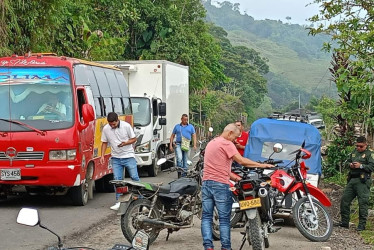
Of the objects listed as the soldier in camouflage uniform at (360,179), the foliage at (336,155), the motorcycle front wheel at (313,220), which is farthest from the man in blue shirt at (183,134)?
the motorcycle front wheel at (313,220)

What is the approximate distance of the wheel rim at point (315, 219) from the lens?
10336mm

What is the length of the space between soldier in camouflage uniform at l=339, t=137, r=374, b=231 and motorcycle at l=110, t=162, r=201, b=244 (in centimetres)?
361

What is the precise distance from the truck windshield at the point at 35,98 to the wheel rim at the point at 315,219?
16.0 ft

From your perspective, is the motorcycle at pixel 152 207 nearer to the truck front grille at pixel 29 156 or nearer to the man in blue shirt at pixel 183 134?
the truck front grille at pixel 29 156

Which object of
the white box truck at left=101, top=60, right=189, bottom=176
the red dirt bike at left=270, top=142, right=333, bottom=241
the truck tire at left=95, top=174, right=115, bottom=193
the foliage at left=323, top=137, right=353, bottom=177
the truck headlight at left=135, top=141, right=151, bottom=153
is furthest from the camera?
the foliage at left=323, top=137, right=353, bottom=177

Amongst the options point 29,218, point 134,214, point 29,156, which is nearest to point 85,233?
Answer: point 134,214

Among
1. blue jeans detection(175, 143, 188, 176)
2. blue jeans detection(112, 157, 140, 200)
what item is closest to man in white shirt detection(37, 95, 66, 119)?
blue jeans detection(112, 157, 140, 200)

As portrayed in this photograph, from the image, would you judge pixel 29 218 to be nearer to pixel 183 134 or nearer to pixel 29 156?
pixel 29 156

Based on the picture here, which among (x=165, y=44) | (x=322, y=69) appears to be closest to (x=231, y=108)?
(x=165, y=44)

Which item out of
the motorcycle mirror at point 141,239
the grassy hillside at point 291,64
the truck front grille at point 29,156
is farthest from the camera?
the grassy hillside at point 291,64

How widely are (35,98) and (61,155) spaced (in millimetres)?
1284

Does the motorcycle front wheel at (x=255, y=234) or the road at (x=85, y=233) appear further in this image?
the road at (x=85, y=233)

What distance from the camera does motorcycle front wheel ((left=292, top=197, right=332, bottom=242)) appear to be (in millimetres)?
10281

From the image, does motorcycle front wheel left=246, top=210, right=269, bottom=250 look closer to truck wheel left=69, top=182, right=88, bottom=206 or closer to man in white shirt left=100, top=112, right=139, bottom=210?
man in white shirt left=100, top=112, right=139, bottom=210
